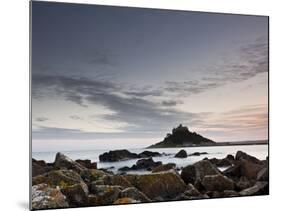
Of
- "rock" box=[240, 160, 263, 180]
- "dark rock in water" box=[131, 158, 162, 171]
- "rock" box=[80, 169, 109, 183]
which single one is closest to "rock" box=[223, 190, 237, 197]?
"rock" box=[240, 160, 263, 180]

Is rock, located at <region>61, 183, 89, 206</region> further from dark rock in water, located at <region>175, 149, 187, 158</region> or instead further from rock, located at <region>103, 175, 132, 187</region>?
dark rock in water, located at <region>175, 149, 187, 158</region>

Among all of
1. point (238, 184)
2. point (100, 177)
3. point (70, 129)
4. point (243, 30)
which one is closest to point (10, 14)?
point (70, 129)

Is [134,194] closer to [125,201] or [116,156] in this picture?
[125,201]

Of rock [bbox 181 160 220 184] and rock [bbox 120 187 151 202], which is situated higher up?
rock [bbox 181 160 220 184]

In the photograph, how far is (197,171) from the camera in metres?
5.47

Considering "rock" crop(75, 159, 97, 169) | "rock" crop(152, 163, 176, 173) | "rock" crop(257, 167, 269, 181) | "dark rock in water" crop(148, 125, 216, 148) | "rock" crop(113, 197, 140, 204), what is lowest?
"rock" crop(113, 197, 140, 204)

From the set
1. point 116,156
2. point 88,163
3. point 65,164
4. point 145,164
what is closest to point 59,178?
point 65,164

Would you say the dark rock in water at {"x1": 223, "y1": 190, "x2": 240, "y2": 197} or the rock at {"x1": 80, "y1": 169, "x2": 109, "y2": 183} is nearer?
the rock at {"x1": 80, "y1": 169, "x2": 109, "y2": 183}

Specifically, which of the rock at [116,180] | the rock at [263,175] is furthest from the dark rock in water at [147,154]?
the rock at [263,175]

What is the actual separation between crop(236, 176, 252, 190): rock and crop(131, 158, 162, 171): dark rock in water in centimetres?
83

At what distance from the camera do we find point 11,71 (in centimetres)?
496

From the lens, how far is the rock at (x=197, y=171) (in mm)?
5430

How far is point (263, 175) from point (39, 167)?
7.05 feet

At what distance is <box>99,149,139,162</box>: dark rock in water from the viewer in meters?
5.18
